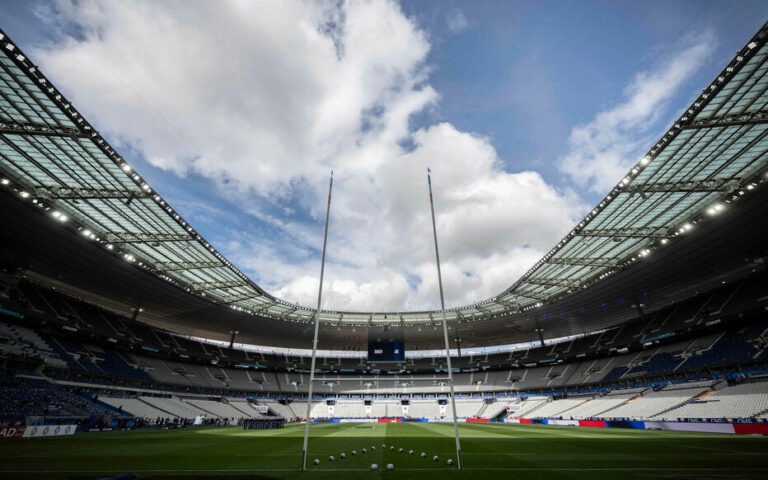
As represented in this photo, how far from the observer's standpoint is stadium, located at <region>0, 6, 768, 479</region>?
51.7ft

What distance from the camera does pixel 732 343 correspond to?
37781 millimetres

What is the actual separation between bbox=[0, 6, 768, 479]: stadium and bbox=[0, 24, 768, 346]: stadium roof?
6.0 inches

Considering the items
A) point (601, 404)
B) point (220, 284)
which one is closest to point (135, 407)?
point (220, 284)

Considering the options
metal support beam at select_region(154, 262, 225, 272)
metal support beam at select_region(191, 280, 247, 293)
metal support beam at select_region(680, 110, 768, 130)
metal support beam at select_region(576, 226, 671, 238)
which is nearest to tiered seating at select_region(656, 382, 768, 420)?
metal support beam at select_region(576, 226, 671, 238)

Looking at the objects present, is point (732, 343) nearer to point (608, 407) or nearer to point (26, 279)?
point (608, 407)

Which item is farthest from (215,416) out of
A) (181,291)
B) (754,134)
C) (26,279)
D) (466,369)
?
(754,134)

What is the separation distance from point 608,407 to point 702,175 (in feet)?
100

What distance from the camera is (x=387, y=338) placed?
68188 mm

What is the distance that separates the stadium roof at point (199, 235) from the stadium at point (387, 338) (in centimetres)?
15

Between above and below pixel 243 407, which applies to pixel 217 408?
below

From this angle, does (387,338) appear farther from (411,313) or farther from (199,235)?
(199,235)

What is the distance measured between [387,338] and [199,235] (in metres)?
45.3

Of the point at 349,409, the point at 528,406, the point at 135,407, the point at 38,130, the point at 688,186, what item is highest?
the point at 688,186

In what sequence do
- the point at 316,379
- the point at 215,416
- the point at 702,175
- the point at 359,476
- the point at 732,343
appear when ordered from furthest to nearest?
the point at 316,379
the point at 215,416
the point at 732,343
the point at 702,175
the point at 359,476
